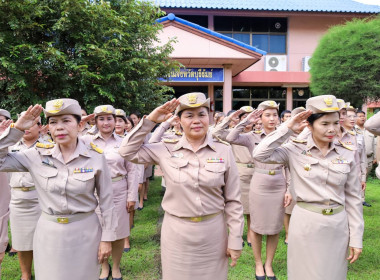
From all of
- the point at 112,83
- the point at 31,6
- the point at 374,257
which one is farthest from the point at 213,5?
the point at 374,257

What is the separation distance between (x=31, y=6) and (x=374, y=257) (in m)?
6.63

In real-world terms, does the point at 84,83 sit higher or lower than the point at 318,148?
higher

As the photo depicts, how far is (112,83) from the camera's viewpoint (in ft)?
20.7

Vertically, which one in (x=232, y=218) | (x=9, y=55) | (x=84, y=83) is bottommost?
(x=232, y=218)

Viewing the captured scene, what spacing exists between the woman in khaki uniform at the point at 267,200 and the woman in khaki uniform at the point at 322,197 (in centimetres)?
115

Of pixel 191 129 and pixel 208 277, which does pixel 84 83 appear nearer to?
pixel 191 129

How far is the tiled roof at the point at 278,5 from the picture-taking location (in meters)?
13.6

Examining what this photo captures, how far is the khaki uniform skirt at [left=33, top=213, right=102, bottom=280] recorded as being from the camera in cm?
231

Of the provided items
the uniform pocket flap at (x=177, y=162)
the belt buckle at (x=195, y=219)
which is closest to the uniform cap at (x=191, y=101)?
the uniform pocket flap at (x=177, y=162)

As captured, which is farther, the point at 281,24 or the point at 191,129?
the point at 281,24

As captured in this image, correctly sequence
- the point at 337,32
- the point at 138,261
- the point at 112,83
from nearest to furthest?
the point at 138,261, the point at 112,83, the point at 337,32

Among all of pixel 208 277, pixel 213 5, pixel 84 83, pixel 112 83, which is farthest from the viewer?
pixel 213 5

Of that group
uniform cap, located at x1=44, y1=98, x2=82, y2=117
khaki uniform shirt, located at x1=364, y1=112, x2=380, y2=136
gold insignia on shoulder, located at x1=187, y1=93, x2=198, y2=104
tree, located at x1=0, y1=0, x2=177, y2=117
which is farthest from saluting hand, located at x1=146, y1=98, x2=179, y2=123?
tree, located at x1=0, y1=0, x2=177, y2=117

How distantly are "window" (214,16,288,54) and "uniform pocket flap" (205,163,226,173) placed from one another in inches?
529
